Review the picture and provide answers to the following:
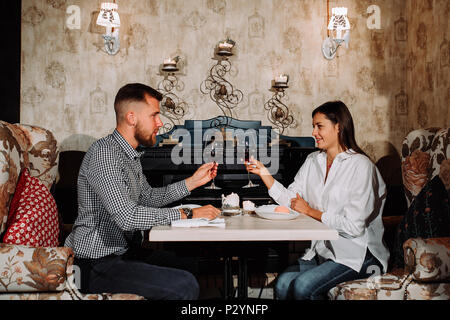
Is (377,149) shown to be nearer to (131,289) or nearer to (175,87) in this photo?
(175,87)

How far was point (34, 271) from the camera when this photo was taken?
5.18 feet

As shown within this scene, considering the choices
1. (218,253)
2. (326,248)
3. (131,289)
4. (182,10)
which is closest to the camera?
(131,289)

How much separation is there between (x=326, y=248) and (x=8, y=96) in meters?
3.22

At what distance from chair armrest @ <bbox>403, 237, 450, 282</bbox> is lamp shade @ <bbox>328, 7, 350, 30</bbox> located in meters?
2.62

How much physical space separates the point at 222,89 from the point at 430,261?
2663mm

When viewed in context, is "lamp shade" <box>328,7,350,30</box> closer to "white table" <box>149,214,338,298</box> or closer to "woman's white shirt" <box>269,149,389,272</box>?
"woman's white shirt" <box>269,149,389,272</box>

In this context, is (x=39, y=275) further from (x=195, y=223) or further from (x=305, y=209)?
(x=305, y=209)

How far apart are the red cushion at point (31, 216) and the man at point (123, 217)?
141 mm

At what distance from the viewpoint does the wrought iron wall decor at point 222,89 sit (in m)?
3.89

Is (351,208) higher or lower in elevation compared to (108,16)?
lower

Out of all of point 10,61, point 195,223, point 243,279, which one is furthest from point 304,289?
point 10,61

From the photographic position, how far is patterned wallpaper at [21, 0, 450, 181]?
12.3 ft
